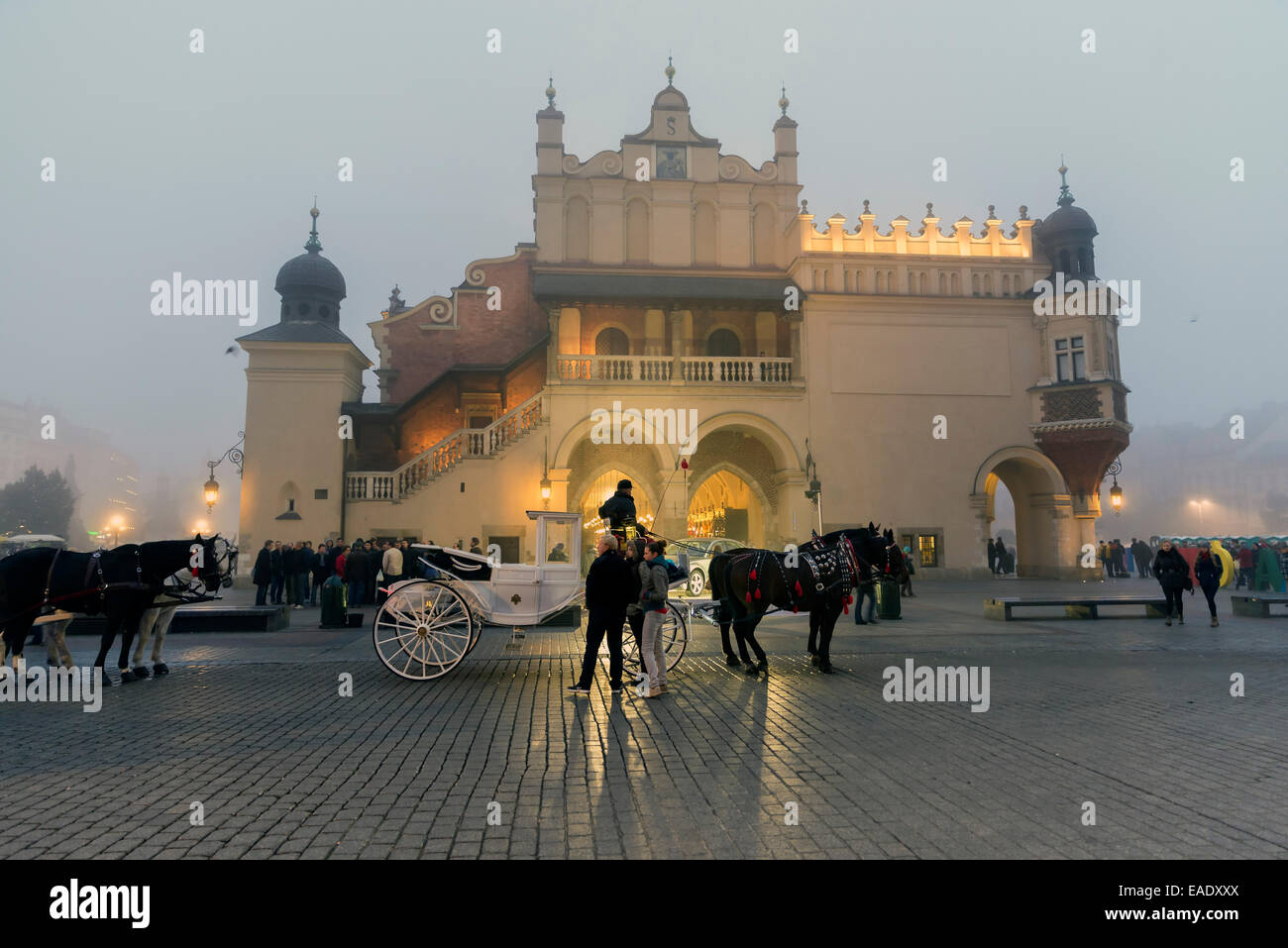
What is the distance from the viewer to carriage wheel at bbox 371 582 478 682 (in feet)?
28.4

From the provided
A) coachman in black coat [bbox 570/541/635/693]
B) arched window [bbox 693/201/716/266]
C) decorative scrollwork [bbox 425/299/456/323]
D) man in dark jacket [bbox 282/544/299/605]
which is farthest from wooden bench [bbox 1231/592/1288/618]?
decorative scrollwork [bbox 425/299/456/323]

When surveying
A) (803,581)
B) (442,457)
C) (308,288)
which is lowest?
(803,581)

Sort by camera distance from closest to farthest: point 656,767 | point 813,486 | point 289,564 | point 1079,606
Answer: point 656,767, point 1079,606, point 289,564, point 813,486

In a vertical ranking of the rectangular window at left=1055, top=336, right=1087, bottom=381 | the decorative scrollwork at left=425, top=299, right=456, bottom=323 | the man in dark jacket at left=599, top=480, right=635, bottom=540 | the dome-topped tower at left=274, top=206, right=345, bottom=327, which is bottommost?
the man in dark jacket at left=599, top=480, right=635, bottom=540

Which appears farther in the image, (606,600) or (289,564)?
(289,564)

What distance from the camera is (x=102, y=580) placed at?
8.31 meters

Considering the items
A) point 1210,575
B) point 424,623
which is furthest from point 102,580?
point 1210,575

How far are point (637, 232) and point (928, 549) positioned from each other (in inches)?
664

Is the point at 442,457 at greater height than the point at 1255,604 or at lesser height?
greater

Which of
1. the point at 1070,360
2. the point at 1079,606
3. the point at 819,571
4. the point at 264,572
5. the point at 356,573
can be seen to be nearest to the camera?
the point at 819,571

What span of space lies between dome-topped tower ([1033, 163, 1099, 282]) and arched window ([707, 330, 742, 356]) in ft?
42.9

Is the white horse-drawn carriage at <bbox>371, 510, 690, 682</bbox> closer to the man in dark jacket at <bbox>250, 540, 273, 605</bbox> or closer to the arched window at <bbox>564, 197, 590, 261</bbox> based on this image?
the man in dark jacket at <bbox>250, 540, 273, 605</bbox>

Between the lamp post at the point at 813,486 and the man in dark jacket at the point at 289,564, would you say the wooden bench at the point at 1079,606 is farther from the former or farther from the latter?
the man in dark jacket at the point at 289,564

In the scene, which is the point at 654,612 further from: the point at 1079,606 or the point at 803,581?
the point at 1079,606
